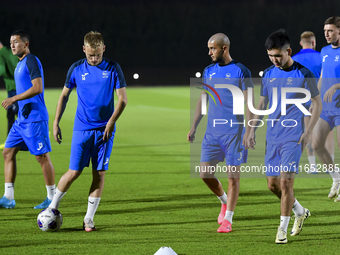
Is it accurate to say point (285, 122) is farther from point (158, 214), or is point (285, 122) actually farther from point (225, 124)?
point (158, 214)

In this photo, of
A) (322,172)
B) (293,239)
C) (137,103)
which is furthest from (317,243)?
(137,103)

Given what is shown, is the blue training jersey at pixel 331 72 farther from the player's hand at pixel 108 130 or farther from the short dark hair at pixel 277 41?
the player's hand at pixel 108 130

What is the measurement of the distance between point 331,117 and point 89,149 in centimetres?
330

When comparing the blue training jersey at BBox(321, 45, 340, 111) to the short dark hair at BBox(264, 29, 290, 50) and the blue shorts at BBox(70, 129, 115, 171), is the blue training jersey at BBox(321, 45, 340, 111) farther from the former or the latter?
the blue shorts at BBox(70, 129, 115, 171)

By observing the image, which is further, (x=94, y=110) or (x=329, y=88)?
(x=329, y=88)

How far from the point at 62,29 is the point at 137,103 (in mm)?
14703

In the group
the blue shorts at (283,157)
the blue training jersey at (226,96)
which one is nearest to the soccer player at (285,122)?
the blue shorts at (283,157)

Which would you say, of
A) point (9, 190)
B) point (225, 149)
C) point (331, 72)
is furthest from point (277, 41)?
point (9, 190)

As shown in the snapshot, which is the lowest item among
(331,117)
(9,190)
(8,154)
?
(9,190)

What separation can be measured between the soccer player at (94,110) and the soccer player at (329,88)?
8.85 ft

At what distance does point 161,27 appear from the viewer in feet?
120

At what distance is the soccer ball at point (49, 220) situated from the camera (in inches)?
202

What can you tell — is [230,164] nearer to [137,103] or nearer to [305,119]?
[305,119]

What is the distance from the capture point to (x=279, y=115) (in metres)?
4.64
